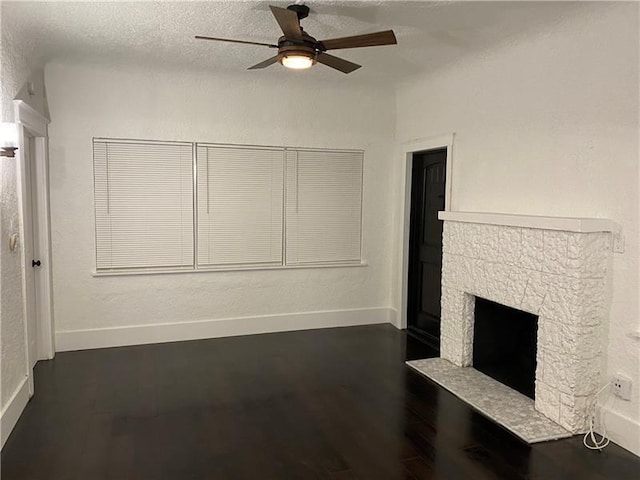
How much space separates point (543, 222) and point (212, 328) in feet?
11.2

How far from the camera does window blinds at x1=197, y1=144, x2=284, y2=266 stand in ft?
16.2

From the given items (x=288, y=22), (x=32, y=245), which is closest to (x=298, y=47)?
(x=288, y=22)

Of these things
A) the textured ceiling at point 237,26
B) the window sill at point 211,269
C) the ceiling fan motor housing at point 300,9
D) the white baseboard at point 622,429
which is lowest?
the white baseboard at point 622,429

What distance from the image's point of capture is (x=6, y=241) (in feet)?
10.5

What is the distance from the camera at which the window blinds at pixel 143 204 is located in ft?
15.1

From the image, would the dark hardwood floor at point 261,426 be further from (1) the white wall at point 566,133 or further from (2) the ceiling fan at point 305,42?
(2) the ceiling fan at point 305,42

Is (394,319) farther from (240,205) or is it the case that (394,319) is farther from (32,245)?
(32,245)

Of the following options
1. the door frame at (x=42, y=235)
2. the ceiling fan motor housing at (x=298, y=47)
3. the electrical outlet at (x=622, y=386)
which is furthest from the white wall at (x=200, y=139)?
the electrical outlet at (x=622, y=386)

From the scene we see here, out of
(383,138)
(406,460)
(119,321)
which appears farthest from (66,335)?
(383,138)

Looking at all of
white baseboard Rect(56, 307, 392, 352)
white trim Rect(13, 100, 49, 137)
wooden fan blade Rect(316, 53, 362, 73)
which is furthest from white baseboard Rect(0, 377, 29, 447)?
wooden fan blade Rect(316, 53, 362, 73)

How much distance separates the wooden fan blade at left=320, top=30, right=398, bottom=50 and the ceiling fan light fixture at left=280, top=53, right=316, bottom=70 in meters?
0.13

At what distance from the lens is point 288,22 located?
262cm

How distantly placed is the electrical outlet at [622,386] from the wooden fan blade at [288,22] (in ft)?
9.54

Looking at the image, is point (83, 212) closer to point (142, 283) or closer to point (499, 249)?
point (142, 283)
